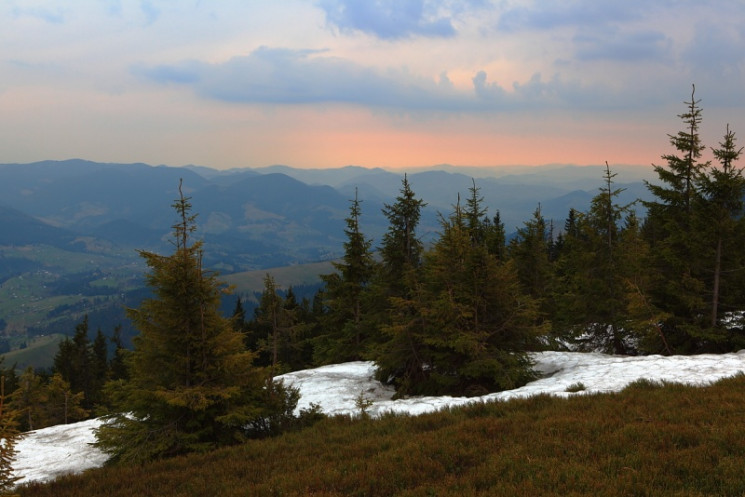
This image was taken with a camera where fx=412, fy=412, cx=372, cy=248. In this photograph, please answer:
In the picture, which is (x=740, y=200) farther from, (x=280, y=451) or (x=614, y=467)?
(x=280, y=451)

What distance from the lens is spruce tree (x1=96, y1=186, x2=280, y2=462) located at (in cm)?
1084

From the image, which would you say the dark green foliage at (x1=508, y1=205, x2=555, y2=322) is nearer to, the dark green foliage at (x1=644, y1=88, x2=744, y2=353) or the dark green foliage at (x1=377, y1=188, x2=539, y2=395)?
the dark green foliage at (x1=644, y1=88, x2=744, y2=353)

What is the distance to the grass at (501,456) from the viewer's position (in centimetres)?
620

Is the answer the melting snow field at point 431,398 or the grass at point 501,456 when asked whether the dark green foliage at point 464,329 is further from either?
the grass at point 501,456

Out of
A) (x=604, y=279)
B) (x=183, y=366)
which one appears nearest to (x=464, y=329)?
(x=183, y=366)

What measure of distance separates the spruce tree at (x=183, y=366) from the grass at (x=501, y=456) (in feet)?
3.80

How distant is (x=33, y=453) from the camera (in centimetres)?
1302

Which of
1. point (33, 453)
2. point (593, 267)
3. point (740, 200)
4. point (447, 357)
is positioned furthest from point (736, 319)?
point (33, 453)

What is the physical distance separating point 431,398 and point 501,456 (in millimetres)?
6973

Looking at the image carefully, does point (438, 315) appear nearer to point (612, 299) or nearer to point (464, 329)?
Answer: point (464, 329)

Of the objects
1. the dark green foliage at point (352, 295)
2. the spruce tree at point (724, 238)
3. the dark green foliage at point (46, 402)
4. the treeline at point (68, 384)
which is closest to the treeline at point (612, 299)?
the spruce tree at point (724, 238)

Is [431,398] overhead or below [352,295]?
below

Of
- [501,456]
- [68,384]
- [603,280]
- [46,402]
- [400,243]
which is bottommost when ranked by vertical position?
[46,402]

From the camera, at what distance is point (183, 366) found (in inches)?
444
